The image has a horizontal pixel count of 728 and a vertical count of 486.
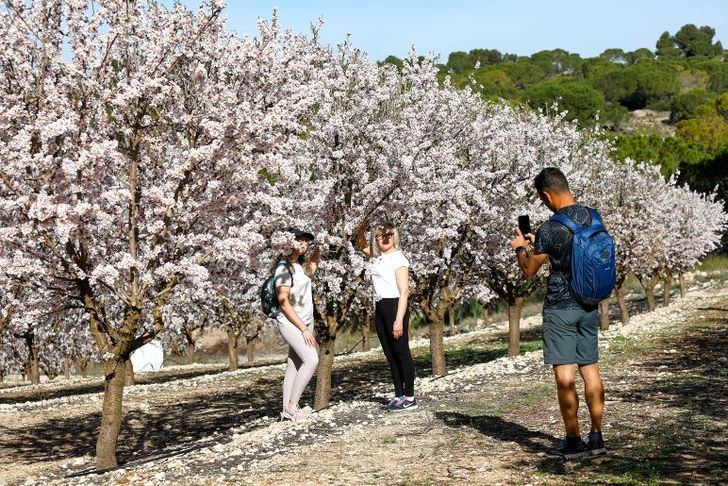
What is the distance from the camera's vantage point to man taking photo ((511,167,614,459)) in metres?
7.78

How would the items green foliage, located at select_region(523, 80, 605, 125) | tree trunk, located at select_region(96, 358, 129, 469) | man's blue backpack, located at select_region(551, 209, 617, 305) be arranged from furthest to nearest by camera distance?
green foliage, located at select_region(523, 80, 605, 125) → tree trunk, located at select_region(96, 358, 129, 469) → man's blue backpack, located at select_region(551, 209, 617, 305)

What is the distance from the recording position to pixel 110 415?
1140cm

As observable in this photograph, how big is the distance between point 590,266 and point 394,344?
4352mm

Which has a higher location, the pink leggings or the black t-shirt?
the black t-shirt

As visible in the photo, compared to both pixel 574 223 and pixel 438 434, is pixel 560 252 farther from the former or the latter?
pixel 438 434

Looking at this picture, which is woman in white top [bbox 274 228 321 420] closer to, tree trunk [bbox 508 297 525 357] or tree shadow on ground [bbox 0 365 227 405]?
tree trunk [bbox 508 297 525 357]

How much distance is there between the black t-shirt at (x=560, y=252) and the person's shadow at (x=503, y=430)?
1.72 metres

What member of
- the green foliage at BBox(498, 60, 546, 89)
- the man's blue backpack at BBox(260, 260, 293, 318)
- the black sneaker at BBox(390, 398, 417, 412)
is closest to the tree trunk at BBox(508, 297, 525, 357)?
the black sneaker at BBox(390, 398, 417, 412)

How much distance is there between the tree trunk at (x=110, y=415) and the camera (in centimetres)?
1120

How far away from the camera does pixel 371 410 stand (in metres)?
12.2

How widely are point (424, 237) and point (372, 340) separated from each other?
148ft

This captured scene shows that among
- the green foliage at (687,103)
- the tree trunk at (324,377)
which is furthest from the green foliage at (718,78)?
the tree trunk at (324,377)

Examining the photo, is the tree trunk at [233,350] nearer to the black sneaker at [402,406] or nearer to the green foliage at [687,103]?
the black sneaker at [402,406]

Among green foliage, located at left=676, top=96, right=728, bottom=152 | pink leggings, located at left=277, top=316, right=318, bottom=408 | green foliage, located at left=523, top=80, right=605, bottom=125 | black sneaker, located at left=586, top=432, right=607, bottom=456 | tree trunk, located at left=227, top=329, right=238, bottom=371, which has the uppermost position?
green foliage, located at left=523, top=80, right=605, bottom=125
